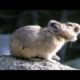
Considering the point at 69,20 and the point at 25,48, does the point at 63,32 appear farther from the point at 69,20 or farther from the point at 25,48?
the point at 25,48

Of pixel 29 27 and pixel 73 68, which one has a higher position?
pixel 29 27

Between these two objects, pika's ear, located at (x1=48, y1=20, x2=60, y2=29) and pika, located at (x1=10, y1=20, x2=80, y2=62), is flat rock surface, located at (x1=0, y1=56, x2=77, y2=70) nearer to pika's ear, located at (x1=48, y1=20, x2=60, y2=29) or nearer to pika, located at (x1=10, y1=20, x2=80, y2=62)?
pika, located at (x1=10, y1=20, x2=80, y2=62)

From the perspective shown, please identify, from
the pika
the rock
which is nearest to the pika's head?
the pika

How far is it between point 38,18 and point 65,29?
152 millimetres

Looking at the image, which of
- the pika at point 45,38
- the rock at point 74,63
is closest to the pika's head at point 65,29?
the pika at point 45,38

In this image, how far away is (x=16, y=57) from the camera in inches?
45.3

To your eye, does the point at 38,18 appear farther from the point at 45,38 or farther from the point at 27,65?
the point at 27,65

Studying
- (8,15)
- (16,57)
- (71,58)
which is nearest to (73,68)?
(71,58)

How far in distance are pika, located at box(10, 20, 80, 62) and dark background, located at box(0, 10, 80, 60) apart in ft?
0.09

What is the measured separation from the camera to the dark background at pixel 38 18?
1.14 meters

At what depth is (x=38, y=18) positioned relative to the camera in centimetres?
117

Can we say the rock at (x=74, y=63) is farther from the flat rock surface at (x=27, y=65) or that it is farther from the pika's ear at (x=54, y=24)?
the pika's ear at (x=54, y=24)
